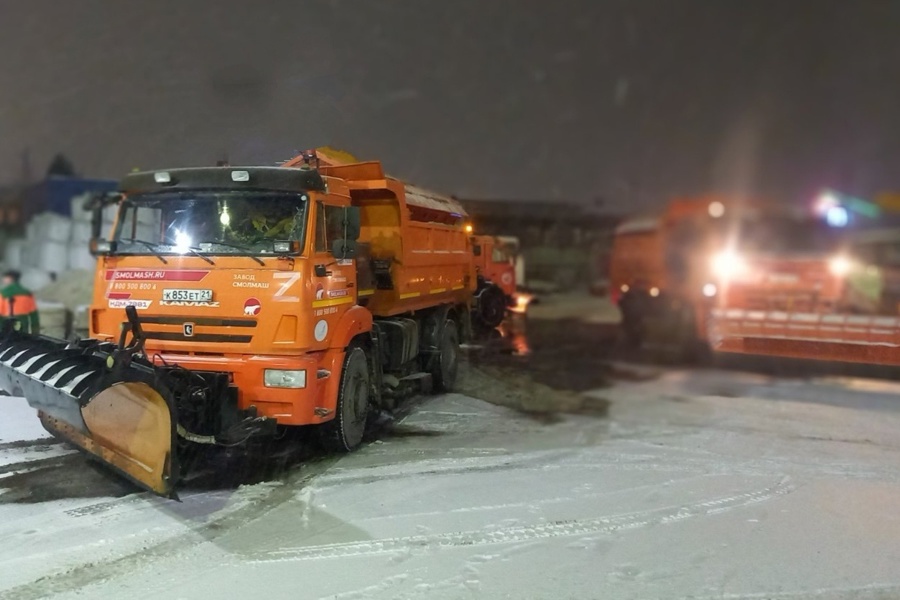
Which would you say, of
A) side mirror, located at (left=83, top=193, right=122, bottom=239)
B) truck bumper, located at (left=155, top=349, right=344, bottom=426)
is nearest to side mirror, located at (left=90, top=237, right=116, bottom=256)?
side mirror, located at (left=83, top=193, right=122, bottom=239)

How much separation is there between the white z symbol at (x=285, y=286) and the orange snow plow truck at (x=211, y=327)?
0.01 meters

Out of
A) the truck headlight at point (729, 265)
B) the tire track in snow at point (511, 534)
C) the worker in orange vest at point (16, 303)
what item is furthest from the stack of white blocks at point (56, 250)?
the tire track in snow at point (511, 534)

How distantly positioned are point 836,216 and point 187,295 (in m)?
10.5

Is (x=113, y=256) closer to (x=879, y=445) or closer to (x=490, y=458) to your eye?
(x=490, y=458)

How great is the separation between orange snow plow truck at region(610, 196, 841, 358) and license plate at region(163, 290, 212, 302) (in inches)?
322

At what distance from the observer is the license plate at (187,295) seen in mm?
5625

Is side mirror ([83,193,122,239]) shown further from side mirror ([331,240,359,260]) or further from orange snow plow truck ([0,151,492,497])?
side mirror ([331,240,359,260])

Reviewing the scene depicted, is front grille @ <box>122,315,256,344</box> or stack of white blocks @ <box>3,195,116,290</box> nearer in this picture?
front grille @ <box>122,315,256,344</box>

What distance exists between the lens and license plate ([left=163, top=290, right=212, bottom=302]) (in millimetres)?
5625

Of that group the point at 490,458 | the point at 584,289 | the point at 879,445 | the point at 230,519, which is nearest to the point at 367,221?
the point at 490,458

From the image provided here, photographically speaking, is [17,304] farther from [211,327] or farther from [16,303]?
[211,327]

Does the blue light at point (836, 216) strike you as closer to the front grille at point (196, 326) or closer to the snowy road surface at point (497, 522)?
the snowy road surface at point (497, 522)

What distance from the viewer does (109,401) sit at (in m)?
Answer: 5.12

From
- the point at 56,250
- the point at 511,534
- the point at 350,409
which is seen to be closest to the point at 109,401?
the point at 350,409
